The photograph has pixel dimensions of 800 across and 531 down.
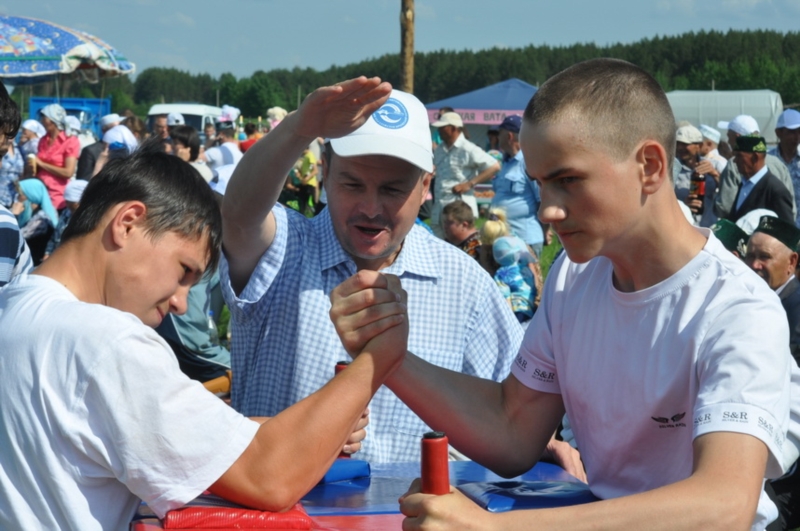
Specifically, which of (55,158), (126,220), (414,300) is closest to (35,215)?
(55,158)

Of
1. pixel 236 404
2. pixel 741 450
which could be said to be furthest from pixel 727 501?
pixel 236 404

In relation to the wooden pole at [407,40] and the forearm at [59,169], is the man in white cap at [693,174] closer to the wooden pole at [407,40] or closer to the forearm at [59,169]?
the wooden pole at [407,40]

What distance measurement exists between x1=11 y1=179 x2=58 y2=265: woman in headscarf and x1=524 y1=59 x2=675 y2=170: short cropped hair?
24.5 ft

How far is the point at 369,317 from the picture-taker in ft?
6.64

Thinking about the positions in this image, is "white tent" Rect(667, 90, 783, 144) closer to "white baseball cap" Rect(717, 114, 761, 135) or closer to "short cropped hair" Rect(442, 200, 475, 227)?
"white baseball cap" Rect(717, 114, 761, 135)

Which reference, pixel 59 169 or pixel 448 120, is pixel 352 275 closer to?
pixel 448 120

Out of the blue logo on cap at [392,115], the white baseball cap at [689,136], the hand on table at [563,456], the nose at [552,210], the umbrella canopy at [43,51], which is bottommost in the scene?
the hand on table at [563,456]

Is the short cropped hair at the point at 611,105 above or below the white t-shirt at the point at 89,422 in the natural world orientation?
above

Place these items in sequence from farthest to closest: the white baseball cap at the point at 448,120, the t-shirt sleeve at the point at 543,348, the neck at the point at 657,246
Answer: the white baseball cap at the point at 448,120
the t-shirt sleeve at the point at 543,348
the neck at the point at 657,246

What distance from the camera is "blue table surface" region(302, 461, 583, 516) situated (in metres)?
1.84

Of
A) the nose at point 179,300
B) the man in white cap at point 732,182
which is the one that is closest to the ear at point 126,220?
the nose at point 179,300

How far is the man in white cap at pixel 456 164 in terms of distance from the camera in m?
11.5

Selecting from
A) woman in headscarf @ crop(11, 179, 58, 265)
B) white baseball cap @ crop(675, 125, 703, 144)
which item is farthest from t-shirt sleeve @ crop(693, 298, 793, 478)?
white baseball cap @ crop(675, 125, 703, 144)

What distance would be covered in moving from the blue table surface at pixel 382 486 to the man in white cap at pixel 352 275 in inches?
16.2
